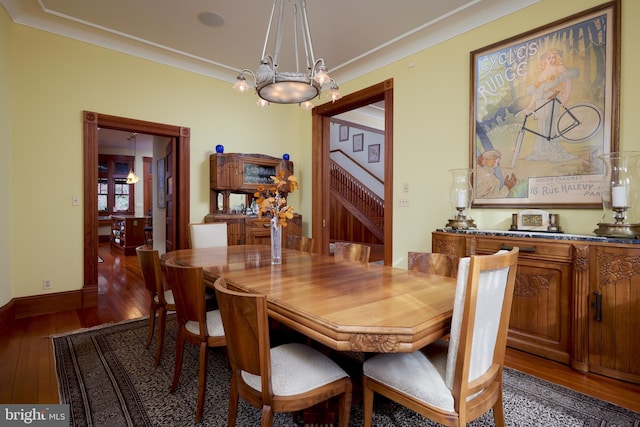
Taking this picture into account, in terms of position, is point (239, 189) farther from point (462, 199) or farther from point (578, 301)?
Answer: point (578, 301)

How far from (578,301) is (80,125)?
4.83 metres

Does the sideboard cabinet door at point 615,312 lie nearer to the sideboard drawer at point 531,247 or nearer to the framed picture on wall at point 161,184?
the sideboard drawer at point 531,247

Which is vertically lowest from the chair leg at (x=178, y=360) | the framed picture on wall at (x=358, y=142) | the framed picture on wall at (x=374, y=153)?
the chair leg at (x=178, y=360)

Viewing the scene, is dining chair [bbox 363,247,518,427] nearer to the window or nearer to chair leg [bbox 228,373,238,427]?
chair leg [bbox 228,373,238,427]

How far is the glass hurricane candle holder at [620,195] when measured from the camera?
2094 millimetres

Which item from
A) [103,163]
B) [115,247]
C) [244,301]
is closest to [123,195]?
[103,163]

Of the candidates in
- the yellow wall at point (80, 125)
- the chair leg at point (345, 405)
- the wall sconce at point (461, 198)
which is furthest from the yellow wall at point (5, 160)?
the wall sconce at point (461, 198)

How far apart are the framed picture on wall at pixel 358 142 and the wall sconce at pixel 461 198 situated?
553cm

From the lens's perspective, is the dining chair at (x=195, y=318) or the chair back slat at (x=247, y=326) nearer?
the chair back slat at (x=247, y=326)

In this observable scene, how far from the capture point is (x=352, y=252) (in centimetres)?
264

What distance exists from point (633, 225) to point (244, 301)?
2477 mm

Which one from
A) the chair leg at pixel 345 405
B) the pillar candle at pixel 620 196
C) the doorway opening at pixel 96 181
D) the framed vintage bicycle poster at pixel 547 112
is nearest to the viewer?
the chair leg at pixel 345 405

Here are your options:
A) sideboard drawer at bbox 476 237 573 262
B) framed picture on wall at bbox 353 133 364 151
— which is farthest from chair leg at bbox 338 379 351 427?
framed picture on wall at bbox 353 133 364 151

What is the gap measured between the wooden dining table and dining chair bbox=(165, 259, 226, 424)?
18cm
